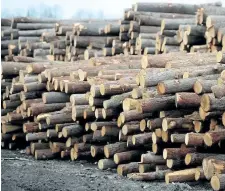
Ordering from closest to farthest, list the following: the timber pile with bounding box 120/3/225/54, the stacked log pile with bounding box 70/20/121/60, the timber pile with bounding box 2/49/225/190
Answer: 1. the timber pile with bounding box 2/49/225/190
2. the timber pile with bounding box 120/3/225/54
3. the stacked log pile with bounding box 70/20/121/60

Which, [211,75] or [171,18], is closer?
[211,75]

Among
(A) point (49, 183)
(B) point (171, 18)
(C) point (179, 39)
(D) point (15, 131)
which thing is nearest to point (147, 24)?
(B) point (171, 18)

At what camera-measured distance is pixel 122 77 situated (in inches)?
378

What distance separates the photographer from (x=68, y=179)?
26.6ft

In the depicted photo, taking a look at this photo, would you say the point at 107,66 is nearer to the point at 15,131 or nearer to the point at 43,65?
the point at 43,65

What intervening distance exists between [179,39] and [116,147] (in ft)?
13.3

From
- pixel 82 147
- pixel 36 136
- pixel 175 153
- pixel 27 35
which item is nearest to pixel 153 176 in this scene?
pixel 175 153

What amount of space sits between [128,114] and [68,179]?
126 centimetres

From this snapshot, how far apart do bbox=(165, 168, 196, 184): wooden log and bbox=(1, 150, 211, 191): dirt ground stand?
8 centimetres

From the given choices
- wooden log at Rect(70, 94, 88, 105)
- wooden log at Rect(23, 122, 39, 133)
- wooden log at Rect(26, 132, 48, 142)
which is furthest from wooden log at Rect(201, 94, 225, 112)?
wooden log at Rect(23, 122, 39, 133)

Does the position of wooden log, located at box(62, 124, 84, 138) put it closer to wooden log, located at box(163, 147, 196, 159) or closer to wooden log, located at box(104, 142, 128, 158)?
wooden log, located at box(104, 142, 128, 158)

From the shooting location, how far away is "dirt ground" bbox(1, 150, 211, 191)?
755 cm

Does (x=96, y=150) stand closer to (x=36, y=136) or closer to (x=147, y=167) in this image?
(x=147, y=167)

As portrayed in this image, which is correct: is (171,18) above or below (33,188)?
above
